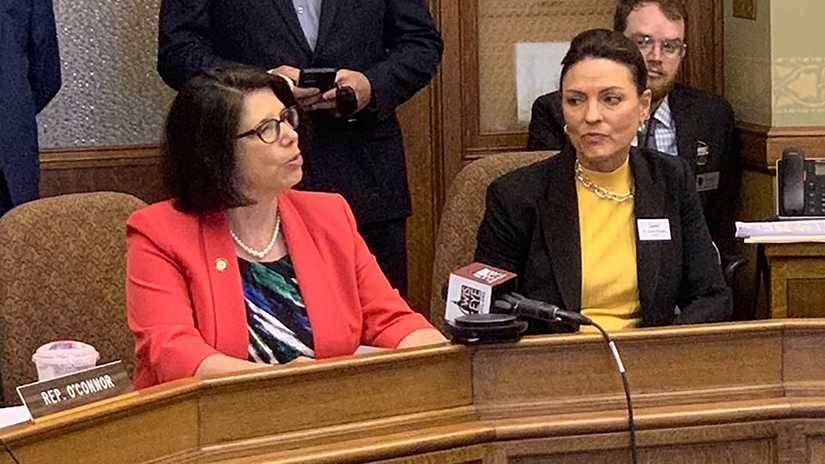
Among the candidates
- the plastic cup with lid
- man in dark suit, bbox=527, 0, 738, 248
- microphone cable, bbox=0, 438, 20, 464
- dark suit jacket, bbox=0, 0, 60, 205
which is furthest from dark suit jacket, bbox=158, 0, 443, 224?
microphone cable, bbox=0, 438, 20, 464

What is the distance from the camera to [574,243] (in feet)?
9.14

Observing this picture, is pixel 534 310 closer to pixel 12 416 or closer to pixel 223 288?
pixel 223 288

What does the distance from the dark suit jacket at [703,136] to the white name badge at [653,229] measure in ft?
2.86

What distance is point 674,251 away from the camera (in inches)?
112

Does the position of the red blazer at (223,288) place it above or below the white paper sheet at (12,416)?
above

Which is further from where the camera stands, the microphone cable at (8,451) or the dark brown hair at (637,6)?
the dark brown hair at (637,6)

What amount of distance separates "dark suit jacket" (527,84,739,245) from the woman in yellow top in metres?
0.81

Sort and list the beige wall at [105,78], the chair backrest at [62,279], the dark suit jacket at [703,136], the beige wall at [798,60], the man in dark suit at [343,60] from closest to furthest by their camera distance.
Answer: the chair backrest at [62,279]
the man in dark suit at [343,60]
the dark suit jacket at [703,136]
the beige wall at [798,60]
the beige wall at [105,78]

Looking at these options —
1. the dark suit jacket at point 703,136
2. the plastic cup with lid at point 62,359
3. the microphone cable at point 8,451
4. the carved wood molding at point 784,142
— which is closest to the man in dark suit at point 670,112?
→ the dark suit jacket at point 703,136

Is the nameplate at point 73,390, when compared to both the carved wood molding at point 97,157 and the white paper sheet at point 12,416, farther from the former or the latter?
the carved wood molding at point 97,157

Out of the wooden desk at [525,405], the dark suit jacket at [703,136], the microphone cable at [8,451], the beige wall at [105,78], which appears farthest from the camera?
the beige wall at [105,78]

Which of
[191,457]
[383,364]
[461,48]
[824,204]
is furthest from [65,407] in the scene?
[461,48]

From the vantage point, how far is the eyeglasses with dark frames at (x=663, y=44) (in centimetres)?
382

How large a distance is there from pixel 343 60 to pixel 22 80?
2.47 feet
